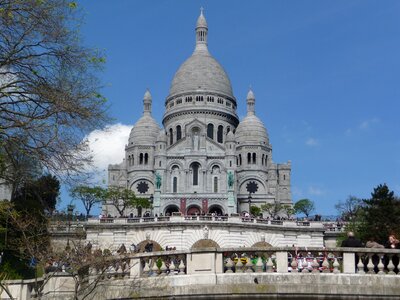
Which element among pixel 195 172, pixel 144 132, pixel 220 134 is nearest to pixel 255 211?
pixel 195 172

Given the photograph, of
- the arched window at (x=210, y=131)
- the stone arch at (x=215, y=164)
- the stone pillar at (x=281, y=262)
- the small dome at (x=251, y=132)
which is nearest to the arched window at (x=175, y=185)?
the stone arch at (x=215, y=164)

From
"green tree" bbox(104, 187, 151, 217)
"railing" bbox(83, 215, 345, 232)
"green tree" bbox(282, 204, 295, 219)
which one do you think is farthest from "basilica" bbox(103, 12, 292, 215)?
"railing" bbox(83, 215, 345, 232)

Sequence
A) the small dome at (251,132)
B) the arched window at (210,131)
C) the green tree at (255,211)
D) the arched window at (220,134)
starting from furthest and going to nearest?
the arched window at (220,134) → the arched window at (210,131) → the small dome at (251,132) → the green tree at (255,211)

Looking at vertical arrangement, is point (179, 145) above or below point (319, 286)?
above

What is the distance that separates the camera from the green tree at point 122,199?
3219 inches

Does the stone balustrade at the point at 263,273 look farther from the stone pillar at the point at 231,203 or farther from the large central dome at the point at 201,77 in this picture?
the large central dome at the point at 201,77

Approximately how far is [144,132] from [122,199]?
77.7 ft

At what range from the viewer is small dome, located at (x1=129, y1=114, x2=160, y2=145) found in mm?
107750

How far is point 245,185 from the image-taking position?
102375 millimetres

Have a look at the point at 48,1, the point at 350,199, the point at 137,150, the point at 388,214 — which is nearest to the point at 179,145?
the point at 137,150

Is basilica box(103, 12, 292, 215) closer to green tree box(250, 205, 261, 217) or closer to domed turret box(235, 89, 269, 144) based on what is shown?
domed turret box(235, 89, 269, 144)

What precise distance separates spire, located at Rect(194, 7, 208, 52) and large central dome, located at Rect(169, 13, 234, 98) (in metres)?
1.99

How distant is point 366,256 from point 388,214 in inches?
1333

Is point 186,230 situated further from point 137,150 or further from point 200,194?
point 137,150
